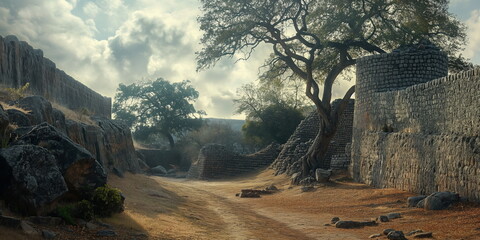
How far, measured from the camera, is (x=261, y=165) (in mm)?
35281

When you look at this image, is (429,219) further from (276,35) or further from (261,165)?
(261,165)

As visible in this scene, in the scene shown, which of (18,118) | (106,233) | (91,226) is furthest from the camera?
(18,118)

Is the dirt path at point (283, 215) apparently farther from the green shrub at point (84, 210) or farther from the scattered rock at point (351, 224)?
the green shrub at point (84, 210)

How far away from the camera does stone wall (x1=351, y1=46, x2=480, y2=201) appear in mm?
12188

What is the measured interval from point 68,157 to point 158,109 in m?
52.6

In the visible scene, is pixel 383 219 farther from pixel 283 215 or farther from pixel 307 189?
pixel 307 189

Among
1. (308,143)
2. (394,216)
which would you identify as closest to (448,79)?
(394,216)

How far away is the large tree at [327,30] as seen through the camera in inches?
960

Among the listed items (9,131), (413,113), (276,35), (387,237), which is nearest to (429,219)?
(387,237)

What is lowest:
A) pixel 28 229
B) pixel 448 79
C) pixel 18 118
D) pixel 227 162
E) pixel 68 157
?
pixel 28 229

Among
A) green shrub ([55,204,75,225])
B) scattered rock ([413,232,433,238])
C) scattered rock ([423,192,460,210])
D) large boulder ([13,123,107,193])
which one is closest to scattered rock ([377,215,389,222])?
scattered rock ([423,192,460,210])

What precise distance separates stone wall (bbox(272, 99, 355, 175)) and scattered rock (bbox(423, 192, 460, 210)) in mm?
13713

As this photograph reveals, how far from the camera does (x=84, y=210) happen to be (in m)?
9.14

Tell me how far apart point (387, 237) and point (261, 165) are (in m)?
25.4
